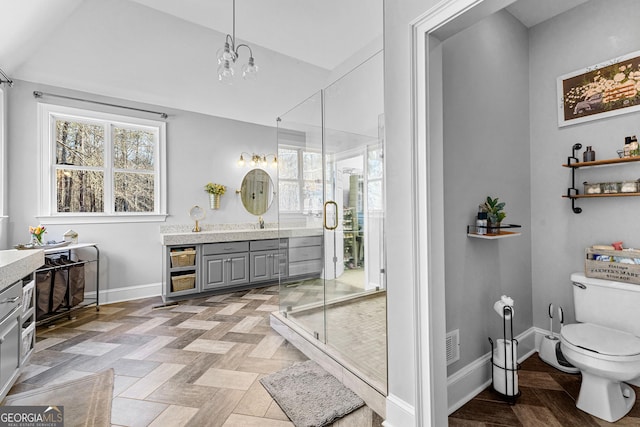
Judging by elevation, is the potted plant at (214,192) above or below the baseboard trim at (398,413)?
above

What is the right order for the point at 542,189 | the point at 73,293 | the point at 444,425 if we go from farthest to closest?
the point at 73,293 < the point at 542,189 < the point at 444,425

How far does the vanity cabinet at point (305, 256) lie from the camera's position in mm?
2829

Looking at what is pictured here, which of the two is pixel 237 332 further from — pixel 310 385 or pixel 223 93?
pixel 223 93

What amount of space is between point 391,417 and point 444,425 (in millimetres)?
263

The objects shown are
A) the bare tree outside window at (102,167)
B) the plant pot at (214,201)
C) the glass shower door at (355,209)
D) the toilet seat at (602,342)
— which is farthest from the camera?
the plant pot at (214,201)

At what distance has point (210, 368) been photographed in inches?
85.7

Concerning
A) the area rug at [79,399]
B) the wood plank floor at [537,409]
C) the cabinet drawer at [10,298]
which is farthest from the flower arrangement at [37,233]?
the wood plank floor at [537,409]

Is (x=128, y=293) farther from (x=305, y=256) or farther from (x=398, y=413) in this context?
(x=398, y=413)

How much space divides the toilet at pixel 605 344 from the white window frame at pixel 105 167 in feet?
14.9

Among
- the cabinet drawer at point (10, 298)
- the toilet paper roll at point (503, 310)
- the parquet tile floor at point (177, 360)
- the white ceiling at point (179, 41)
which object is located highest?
the white ceiling at point (179, 41)

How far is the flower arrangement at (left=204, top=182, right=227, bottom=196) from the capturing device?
4.40 m

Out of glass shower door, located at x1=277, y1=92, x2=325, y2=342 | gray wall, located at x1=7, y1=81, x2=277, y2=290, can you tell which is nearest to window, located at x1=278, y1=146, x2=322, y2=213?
glass shower door, located at x1=277, y1=92, x2=325, y2=342

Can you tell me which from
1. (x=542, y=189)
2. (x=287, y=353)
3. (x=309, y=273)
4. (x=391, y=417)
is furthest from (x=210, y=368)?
(x=542, y=189)

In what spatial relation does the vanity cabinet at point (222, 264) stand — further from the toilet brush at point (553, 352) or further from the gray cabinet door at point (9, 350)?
the toilet brush at point (553, 352)
